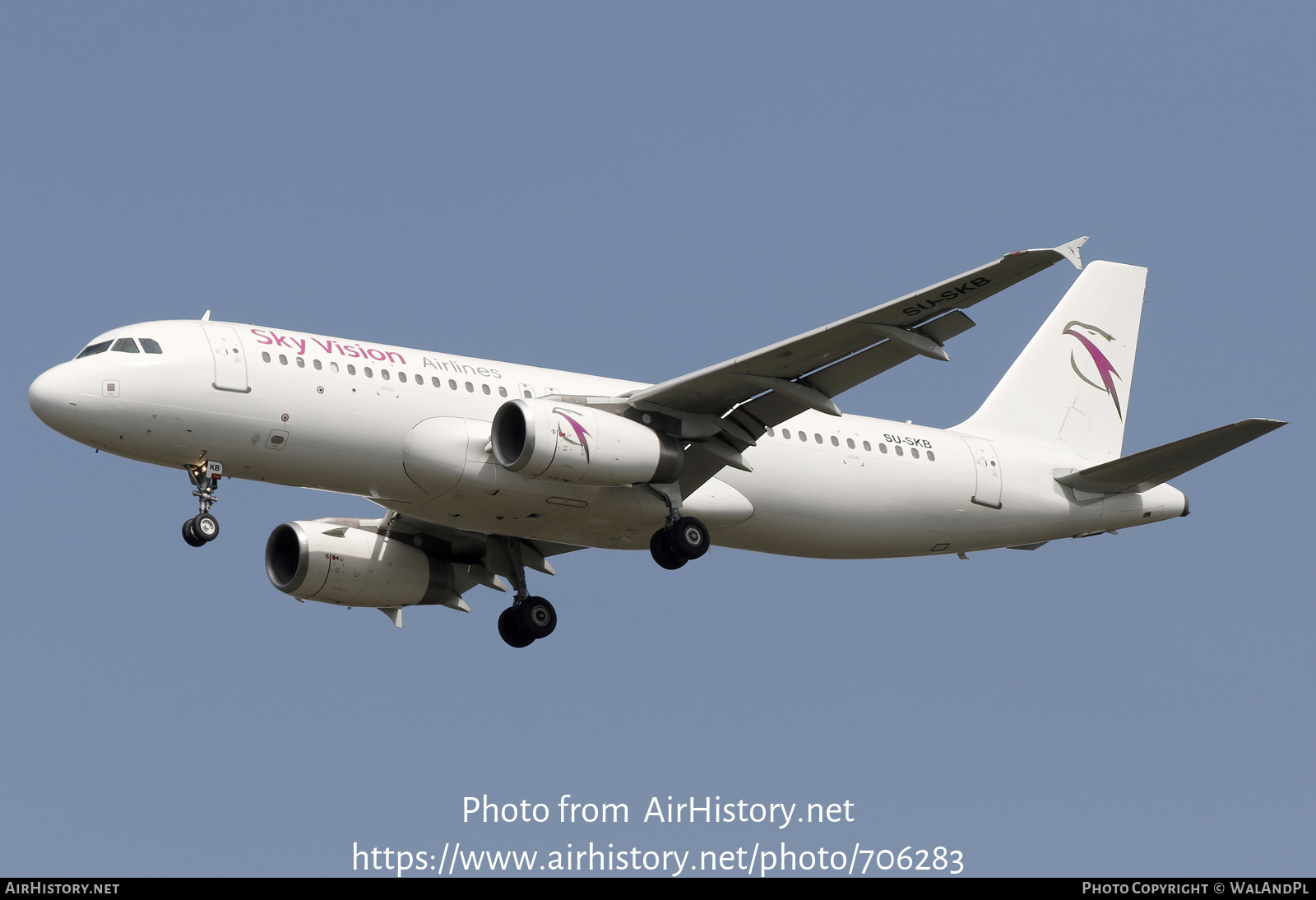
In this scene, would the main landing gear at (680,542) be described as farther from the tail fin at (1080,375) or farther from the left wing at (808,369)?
the tail fin at (1080,375)

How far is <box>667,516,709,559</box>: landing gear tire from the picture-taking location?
33156mm

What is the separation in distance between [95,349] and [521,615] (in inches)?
430

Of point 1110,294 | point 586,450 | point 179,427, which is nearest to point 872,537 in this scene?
point 586,450

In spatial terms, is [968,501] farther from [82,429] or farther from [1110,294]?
[82,429]

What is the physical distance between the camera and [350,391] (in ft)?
102

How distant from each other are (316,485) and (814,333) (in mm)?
9194

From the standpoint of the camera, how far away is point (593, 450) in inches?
1232

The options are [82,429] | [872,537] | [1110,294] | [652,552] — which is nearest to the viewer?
[82,429]

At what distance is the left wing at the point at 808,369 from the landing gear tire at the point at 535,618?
17.9 feet

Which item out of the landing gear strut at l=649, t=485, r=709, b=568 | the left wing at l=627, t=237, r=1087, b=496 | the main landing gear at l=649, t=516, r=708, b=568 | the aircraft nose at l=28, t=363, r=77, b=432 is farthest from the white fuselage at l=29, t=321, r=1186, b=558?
the left wing at l=627, t=237, r=1087, b=496

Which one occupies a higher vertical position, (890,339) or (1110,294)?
(1110,294)

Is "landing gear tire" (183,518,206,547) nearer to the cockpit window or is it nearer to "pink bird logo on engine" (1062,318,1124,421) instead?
the cockpit window

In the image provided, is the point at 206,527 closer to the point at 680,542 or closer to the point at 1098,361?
the point at 680,542

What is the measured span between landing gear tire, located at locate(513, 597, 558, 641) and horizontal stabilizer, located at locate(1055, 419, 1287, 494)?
11332 millimetres
